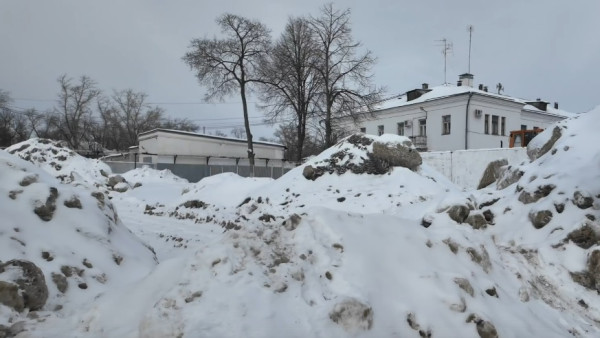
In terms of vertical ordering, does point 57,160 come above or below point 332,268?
above

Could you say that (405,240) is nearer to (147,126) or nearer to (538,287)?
(538,287)

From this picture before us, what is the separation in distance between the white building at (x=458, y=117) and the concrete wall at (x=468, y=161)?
14.6 metres

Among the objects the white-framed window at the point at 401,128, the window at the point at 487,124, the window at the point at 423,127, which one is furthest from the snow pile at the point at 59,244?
the white-framed window at the point at 401,128

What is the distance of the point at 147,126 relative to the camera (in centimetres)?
6531

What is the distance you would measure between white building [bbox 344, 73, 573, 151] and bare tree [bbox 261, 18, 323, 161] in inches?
257

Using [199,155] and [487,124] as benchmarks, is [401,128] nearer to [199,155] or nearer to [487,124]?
[487,124]

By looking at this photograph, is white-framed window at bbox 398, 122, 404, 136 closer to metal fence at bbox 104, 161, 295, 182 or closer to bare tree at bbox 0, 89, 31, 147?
metal fence at bbox 104, 161, 295, 182

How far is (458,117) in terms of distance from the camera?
39312 millimetres

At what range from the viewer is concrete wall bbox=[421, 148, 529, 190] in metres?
19.6

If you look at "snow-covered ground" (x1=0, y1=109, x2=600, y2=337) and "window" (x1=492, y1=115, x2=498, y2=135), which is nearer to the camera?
"snow-covered ground" (x1=0, y1=109, x2=600, y2=337)

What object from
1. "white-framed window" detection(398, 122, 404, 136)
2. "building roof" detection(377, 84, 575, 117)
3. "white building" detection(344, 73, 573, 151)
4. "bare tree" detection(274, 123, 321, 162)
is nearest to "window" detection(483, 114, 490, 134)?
"white building" detection(344, 73, 573, 151)

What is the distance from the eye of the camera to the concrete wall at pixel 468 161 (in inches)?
770

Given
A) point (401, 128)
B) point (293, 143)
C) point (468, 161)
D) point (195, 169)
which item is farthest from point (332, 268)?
point (293, 143)

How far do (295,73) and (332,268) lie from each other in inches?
1116
